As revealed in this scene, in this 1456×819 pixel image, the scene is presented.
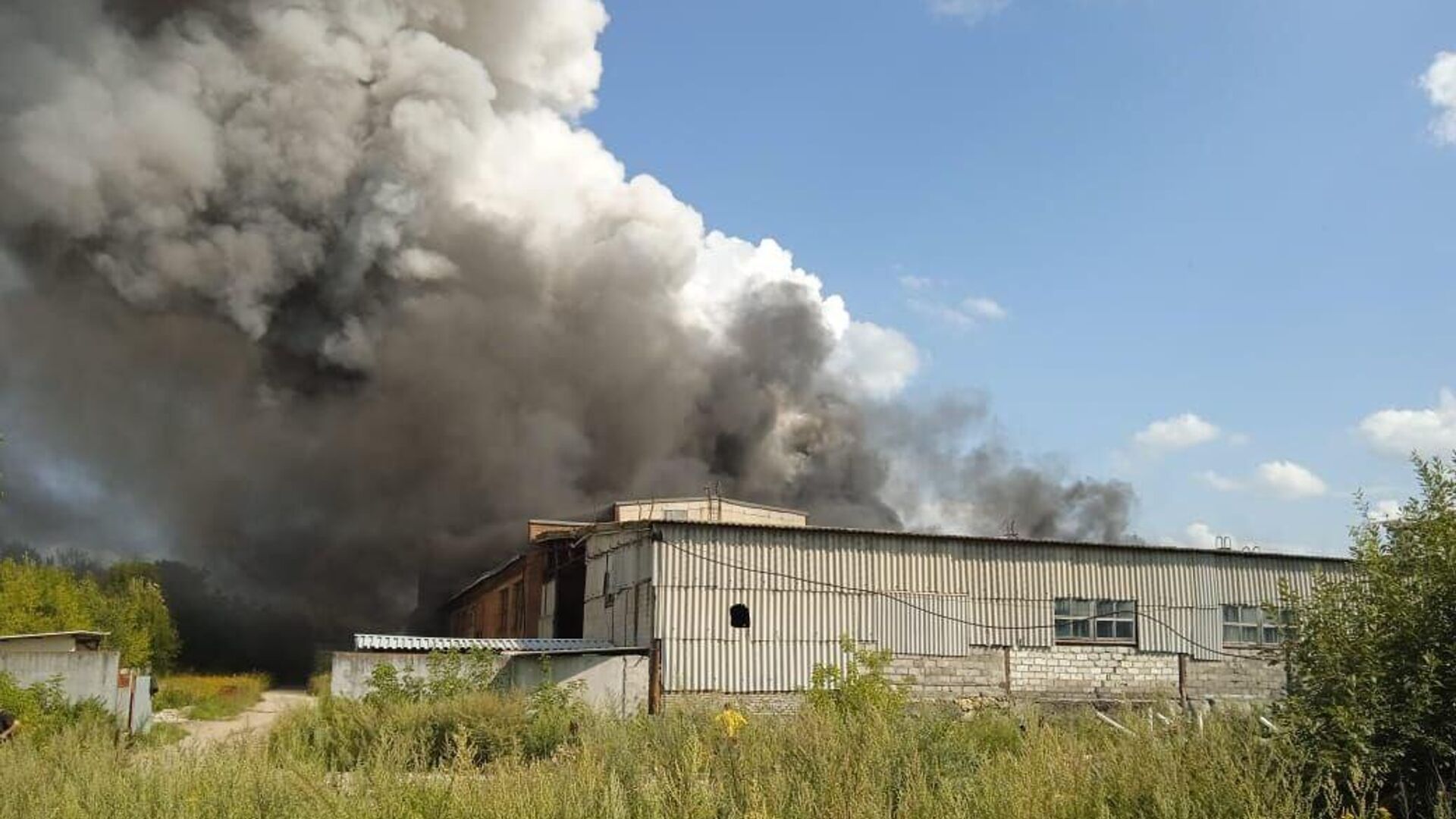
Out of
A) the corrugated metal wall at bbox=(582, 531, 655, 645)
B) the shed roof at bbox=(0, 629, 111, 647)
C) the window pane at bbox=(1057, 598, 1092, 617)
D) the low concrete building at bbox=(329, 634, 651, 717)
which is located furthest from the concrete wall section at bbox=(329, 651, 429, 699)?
the window pane at bbox=(1057, 598, 1092, 617)

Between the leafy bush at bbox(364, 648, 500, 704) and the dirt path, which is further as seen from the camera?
the dirt path

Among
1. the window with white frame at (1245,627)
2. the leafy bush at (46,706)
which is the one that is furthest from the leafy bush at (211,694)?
the window with white frame at (1245,627)

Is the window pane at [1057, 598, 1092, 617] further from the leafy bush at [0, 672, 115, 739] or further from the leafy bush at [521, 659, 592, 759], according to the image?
the leafy bush at [0, 672, 115, 739]

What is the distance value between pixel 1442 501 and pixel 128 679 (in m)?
18.9

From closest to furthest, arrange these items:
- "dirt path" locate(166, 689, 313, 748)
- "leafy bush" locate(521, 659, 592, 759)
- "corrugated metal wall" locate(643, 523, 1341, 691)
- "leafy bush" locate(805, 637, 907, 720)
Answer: "leafy bush" locate(521, 659, 592, 759), "leafy bush" locate(805, 637, 907, 720), "dirt path" locate(166, 689, 313, 748), "corrugated metal wall" locate(643, 523, 1341, 691)

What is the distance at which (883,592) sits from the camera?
73.7 feet

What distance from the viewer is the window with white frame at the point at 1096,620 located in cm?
2339

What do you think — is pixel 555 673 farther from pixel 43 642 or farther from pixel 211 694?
pixel 211 694

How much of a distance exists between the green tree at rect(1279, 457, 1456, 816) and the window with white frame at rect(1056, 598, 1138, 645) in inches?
649

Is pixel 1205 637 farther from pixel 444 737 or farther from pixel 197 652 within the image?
pixel 197 652

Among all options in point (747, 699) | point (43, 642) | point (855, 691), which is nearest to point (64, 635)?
point (43, 642)

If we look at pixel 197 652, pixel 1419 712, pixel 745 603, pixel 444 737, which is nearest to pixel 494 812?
pixel 1419 712

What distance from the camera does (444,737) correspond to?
13172 millimetres

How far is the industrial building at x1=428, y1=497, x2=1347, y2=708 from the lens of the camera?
2141 cm
